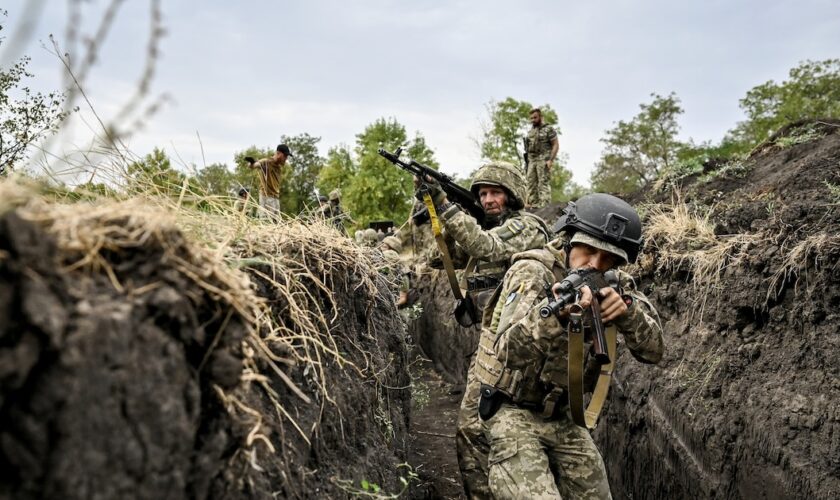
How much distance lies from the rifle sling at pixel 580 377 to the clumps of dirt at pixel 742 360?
1.09 m

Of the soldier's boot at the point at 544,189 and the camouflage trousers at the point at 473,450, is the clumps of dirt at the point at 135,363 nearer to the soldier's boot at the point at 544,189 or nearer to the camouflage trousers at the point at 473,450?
the camouflage trousers at the point at 473,450

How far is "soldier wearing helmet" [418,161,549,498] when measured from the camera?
4.72 metres

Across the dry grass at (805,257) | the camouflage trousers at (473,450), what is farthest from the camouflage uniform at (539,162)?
the camouflage trousers at (473,450)

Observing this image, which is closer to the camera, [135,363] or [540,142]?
[135,363]

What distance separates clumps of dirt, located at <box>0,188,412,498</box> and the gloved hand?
3102 mm

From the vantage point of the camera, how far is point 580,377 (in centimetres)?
345

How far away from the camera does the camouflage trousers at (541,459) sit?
346 centimetres

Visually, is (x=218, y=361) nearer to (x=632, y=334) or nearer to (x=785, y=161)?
(x=632, y=334)

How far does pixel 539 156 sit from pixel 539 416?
11717mm

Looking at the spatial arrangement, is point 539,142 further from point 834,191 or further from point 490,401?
point 490,401

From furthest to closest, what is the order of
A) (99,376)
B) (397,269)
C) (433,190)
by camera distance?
(397,269) → (433,190) → (99,376)

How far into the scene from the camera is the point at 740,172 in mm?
8359

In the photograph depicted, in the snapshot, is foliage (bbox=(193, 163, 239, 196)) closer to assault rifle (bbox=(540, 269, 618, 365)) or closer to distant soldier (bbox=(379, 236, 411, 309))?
assault rifle (bbox=(540, 269, 618, 365))

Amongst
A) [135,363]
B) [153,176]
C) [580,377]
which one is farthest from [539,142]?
[135,363]
